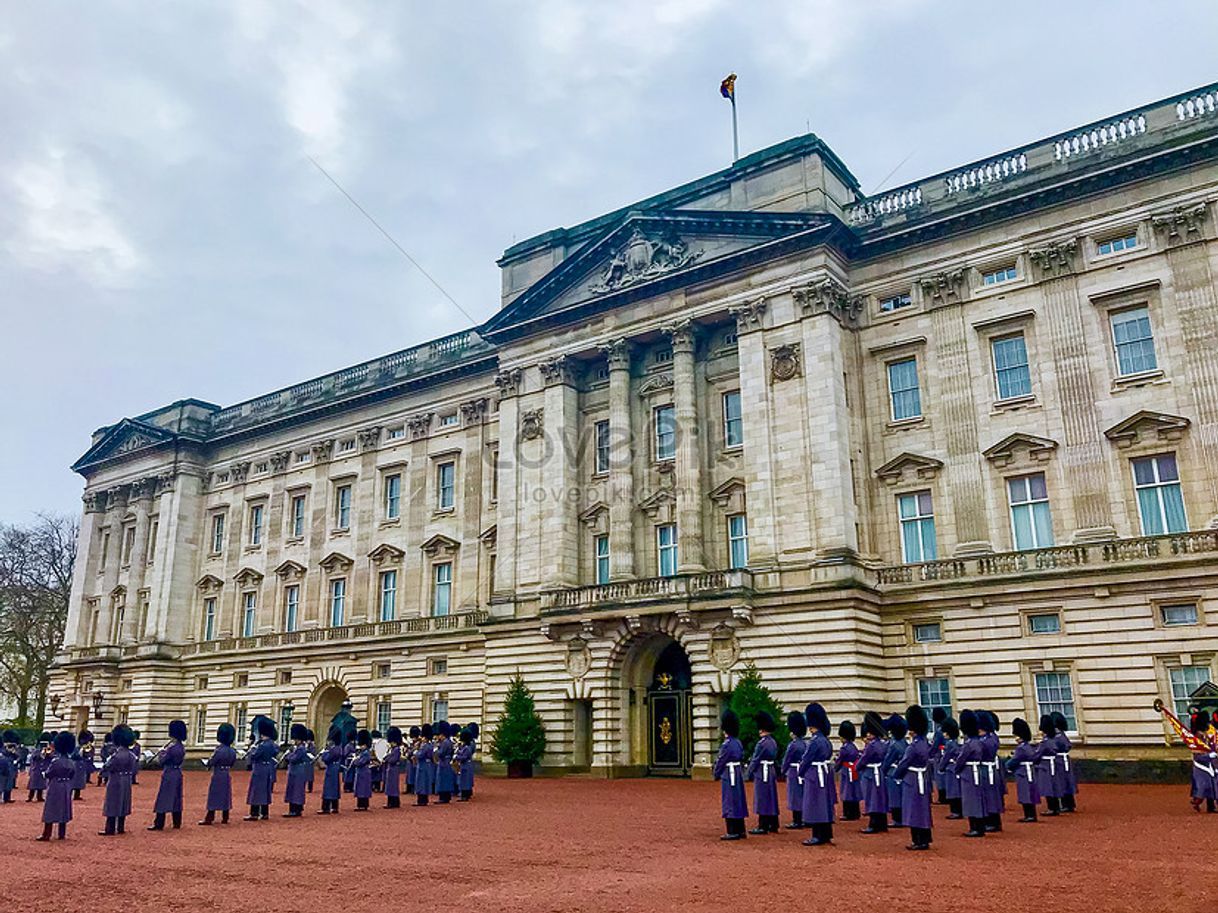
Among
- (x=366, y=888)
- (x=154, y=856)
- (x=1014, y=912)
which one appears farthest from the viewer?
(x=154, y=856)

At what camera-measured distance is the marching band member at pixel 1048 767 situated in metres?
18.8

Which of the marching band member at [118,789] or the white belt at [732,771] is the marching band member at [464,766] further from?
the white belt at [732,771]

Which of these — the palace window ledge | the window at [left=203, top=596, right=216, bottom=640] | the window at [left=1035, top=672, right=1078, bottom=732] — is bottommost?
the window at [left=1035, top=672, right=1078, bottom=732]

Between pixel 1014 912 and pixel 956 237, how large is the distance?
87.6ft

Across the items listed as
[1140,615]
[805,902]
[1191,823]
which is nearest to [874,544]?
[1140,615]

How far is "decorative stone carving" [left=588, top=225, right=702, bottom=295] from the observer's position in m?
36.4

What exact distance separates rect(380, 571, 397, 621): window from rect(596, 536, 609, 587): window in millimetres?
11904

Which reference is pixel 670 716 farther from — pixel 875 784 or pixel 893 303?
pixel 875 784

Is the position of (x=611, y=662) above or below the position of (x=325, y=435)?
below

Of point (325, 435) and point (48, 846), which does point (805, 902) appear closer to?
point (48, 846)

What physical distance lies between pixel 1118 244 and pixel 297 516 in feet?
123

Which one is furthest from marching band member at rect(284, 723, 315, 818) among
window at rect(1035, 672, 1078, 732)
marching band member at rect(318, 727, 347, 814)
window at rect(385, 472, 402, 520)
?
window at rect(385, 472, 402, 520)

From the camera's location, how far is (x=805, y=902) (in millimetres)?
10195

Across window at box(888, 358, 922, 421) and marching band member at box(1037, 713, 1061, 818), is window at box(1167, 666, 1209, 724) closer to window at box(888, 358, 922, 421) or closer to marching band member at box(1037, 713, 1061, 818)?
marching band member at box(1037, 713, 1061, 818)
